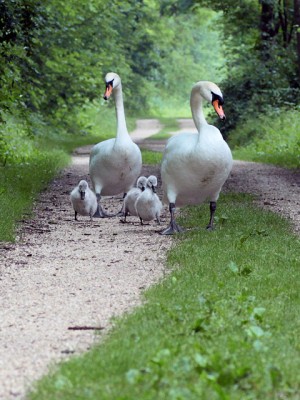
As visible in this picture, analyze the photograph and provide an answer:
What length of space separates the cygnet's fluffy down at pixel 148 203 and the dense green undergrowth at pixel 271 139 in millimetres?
10429

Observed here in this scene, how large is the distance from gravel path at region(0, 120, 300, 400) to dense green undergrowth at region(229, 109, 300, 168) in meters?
8.88

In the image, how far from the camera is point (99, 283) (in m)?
7.99

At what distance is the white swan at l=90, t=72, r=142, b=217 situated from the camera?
513 inches

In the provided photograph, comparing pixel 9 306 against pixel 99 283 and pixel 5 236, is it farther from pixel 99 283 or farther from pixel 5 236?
pixel 5 236

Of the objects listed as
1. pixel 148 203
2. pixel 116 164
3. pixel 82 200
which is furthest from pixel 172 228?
pixel 116 164

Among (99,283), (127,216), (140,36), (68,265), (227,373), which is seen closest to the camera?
(227,373)

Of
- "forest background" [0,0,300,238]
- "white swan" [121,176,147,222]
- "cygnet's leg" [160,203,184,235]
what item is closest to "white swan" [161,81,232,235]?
"cygnet's leg" [160,203,184,235]

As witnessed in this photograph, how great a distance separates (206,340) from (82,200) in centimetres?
731

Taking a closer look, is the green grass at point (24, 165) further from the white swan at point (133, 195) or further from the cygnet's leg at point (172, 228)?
the cygnet's leg at point (172, 228)

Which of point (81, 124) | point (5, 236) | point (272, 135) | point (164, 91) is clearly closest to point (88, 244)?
point (5, 236)

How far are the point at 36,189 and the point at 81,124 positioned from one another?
1073 inches

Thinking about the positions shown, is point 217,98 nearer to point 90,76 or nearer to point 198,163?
point 198,163

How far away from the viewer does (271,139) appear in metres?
27.5

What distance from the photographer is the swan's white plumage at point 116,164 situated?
42.7ft
